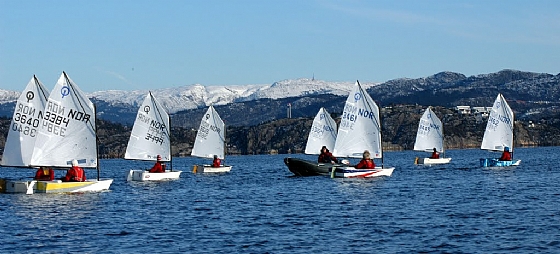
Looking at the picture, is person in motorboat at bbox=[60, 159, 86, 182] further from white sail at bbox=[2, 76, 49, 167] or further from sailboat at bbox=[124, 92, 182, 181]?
sailboat at bbox=[124, 92, 182, 181]

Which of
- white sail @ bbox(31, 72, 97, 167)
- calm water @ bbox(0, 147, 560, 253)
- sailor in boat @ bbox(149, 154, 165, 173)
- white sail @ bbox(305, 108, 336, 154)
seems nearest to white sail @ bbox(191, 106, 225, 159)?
white sail @ bbox(305, 108, 336, 154)

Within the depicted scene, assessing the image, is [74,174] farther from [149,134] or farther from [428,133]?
[428,133]

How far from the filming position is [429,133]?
13375cm

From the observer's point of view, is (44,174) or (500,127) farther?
(500,127)

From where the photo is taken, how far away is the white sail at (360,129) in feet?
276

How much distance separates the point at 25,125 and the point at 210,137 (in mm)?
45288

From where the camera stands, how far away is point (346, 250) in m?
36.8

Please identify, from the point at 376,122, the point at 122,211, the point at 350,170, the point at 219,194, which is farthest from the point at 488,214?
the point at 376,122

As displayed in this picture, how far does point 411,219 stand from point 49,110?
94.3ft

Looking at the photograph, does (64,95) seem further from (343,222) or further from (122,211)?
(343,222)

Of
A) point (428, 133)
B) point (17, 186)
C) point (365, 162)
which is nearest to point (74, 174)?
point (17, 186)

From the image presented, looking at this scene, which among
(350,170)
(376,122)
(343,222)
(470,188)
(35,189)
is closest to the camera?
(343,222)

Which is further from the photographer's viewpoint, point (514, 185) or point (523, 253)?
point (514, 185)

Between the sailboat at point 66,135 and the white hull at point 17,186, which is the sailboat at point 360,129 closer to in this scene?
the sailboat at point 66,135
